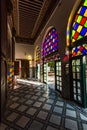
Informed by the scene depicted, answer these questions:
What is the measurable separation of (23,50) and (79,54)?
9.49 m

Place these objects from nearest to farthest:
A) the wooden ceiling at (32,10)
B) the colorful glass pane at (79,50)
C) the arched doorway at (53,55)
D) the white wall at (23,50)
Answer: the colorful glass pane at (79,50) → the arched doorway at (53,55) → the wooden ceiling at (32,10) → the white wall at (23,50)

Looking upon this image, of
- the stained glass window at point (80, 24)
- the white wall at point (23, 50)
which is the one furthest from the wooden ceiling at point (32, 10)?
the white wall at point (23, 50)

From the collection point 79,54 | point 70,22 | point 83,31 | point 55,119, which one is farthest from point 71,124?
point 70,22

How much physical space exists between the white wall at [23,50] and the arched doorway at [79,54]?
871cm

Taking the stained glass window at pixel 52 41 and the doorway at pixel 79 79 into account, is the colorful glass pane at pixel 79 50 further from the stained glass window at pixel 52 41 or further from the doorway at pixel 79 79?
the stained glass window at pixel 52 41

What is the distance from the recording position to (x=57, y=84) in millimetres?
5277

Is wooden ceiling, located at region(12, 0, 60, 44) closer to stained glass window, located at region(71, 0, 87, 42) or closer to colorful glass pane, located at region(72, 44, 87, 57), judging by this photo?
stained glass window, located at region(71, 0, 87, 42)

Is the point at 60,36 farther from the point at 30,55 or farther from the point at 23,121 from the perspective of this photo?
the point at 30,55

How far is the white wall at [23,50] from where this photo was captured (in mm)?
11630

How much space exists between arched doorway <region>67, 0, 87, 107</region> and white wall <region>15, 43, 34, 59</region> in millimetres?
8707

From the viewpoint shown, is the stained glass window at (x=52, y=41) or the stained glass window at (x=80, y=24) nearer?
the stained glass window at (x=80, y=24)

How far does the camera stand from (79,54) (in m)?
3.27

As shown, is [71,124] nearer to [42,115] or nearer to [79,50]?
[42,115]

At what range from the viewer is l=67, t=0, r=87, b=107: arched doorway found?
312 centimetres
